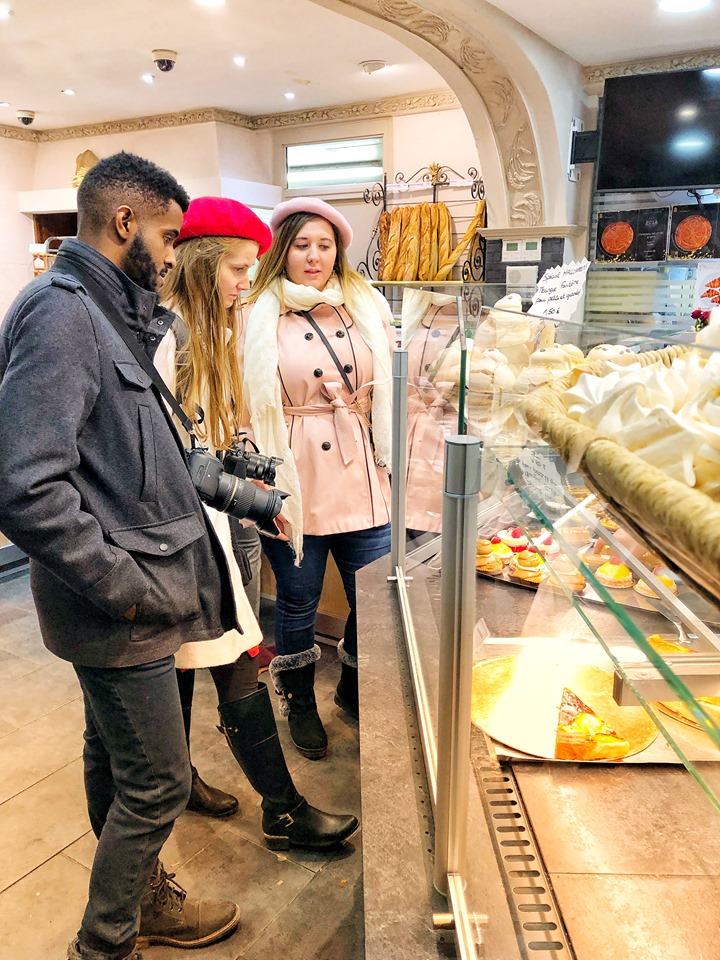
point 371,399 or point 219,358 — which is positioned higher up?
point 219,358

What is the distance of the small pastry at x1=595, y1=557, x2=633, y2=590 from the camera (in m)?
0.58

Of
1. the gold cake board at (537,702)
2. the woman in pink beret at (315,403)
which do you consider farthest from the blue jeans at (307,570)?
the gold cake board at (537,702)

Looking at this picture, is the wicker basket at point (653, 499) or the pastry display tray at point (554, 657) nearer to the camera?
the wicker basket at point (653, 499)

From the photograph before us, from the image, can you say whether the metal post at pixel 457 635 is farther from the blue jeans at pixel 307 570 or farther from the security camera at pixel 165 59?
the security camera at pixel 165 59

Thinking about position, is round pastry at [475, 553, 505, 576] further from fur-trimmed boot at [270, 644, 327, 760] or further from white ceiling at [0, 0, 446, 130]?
white ceiling at [0, 0, 446, 130]

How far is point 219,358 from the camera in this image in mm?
1878

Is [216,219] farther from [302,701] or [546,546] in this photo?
[302,701]

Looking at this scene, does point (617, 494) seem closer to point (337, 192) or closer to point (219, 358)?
point (219, 358)

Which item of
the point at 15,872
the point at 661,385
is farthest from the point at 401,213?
the point at 661,385

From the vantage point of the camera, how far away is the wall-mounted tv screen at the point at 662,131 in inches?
179

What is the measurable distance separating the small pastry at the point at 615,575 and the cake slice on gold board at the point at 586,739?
0.57 meters

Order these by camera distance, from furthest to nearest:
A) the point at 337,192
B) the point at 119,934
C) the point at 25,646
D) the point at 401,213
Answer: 1. the point at 337,192
2. the point at 401,213
3. the point at 25,646
4. the point at 119,934

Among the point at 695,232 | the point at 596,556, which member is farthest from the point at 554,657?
the point at 695,232

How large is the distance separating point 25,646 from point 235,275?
2201 mm
